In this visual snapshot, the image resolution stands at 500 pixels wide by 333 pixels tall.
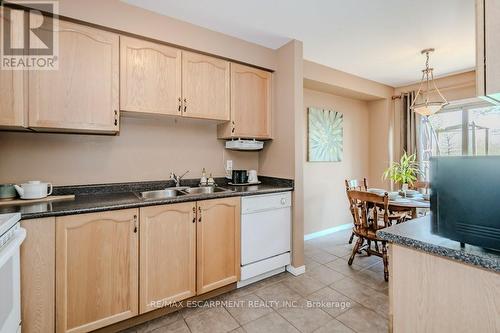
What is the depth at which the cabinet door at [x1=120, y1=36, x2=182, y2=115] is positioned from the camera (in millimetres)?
1860

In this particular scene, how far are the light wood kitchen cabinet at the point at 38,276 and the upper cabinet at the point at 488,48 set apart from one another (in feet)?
7.00

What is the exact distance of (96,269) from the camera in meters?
1.51

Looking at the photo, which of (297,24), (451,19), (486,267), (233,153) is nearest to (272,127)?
(233,153)

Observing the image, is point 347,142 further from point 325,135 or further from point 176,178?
point 176,178

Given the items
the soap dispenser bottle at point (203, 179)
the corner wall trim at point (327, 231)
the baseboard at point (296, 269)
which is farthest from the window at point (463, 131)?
the soap dispenser bottle at point (203, 179)

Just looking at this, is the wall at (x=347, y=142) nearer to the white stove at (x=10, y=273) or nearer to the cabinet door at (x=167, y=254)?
the cabinet door at (x=167, y=254)

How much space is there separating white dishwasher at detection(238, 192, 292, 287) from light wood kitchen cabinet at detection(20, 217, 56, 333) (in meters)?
1.36

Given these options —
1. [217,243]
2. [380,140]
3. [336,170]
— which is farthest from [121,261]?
[380,140]

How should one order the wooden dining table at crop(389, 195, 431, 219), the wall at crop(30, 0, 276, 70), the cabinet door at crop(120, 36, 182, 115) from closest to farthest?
the wall at crop(30, 0, 276, 70) → the cabinet door at crop(120, 36, 182, 115) → the wooden dining table at crop(389, 195, 431, 219)

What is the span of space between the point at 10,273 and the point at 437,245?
6.18ft

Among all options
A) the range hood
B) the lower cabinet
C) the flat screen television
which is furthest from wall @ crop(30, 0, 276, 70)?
the flat screen television

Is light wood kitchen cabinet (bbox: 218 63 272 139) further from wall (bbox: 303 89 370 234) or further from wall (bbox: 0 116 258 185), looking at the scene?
wall (bbox: 303 89 370 234)

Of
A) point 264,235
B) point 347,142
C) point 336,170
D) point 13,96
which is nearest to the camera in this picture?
point 13,96

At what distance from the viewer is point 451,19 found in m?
2.10
